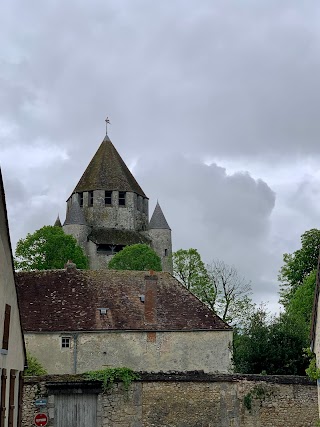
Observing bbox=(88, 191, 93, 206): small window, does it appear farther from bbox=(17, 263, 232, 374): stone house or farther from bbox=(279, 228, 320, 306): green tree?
bbox=(17, 263, 232, 374): stone house

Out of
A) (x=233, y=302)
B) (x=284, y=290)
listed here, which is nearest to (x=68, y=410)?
(x=233, y=302)

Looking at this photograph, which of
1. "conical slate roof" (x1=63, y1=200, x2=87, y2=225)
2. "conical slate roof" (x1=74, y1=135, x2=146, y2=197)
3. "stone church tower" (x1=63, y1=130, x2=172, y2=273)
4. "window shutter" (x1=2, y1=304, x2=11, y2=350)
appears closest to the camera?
"window shutter" (x1=2, y1=304, x2=11, y2=350)

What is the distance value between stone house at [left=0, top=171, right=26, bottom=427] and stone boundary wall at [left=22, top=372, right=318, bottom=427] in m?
6.74

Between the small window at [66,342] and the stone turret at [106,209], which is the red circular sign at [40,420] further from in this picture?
the stone turret at [106,209]

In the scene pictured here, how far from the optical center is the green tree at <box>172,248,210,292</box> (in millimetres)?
55156

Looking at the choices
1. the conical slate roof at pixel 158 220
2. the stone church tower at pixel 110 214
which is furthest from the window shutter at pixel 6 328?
the conical slate roof at pixel 158 220

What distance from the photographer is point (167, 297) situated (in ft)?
111

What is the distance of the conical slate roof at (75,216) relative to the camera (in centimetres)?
7906

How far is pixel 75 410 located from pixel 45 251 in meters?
36.9

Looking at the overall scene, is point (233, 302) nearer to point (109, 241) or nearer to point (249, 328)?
point (249, 328)

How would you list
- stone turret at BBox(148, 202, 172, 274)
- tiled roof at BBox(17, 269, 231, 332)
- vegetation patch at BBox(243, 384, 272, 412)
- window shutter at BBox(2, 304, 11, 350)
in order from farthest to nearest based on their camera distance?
stone turret at BBox(148, 202, 172, 274) < tiled roof at BBox(17, 269, 231, 332) < vegetation patch at BBox(243, 384, 272, 412) < window shutter at BBox(2, 304, 11, 350)

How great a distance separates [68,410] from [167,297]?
1096cm

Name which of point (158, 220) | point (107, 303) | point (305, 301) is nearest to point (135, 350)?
point (107, 303)

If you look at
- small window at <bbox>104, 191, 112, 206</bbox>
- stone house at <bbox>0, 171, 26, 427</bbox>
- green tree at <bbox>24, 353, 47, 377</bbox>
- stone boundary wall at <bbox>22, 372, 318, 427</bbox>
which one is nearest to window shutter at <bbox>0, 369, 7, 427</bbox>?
stone house at <bbox>0, 171, 26, 427</bbox>
